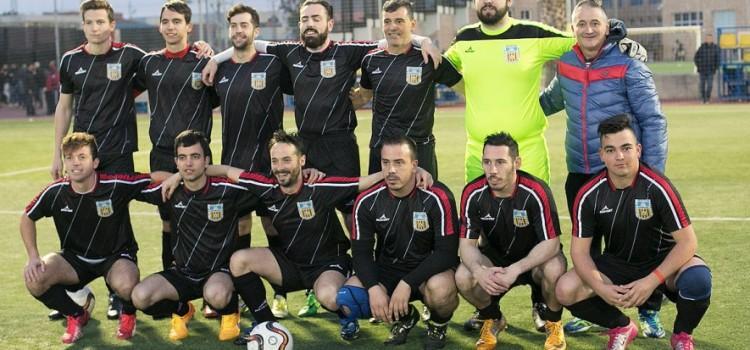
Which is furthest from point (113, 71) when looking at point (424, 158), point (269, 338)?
point (269, 338)

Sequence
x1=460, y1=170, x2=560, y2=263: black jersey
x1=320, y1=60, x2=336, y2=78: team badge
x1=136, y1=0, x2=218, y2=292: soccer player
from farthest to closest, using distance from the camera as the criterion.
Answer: x1=136, y1=0, x2=218, y2=292: soccer player < x1=320, y1=60, x2=336, y2=78: team badge < x1=460, y1=170, x2=560, y2=263: black jersey

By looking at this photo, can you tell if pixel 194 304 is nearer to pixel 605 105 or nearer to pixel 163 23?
pixel 163 23

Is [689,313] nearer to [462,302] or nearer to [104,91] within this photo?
[462,302]

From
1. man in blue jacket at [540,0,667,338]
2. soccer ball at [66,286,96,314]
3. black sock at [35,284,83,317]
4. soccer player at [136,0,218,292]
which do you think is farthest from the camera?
soccer player at [136,0,218,292]

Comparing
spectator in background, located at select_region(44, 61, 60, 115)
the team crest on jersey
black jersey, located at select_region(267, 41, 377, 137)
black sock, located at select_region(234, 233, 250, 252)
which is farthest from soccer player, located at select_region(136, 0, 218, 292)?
spectator in background, located at select_region(44, 61, 60, 115)

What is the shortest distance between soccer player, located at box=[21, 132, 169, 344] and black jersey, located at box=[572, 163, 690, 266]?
95.0 inches

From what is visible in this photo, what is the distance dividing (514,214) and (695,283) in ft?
3.07

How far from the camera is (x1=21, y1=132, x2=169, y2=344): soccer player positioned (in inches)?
223

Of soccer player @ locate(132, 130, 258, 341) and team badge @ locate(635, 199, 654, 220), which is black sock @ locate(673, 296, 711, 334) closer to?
team badge @ locate(635, 199, 654, 220)

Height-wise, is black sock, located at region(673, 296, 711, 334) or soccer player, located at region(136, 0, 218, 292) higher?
soccer player, located at region(136, 0, 218, 292)

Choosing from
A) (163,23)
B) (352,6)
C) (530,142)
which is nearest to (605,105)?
(530,142)

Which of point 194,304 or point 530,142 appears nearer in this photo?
point 530,142

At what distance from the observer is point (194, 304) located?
21.0 ft

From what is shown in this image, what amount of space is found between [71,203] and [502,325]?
243cm
